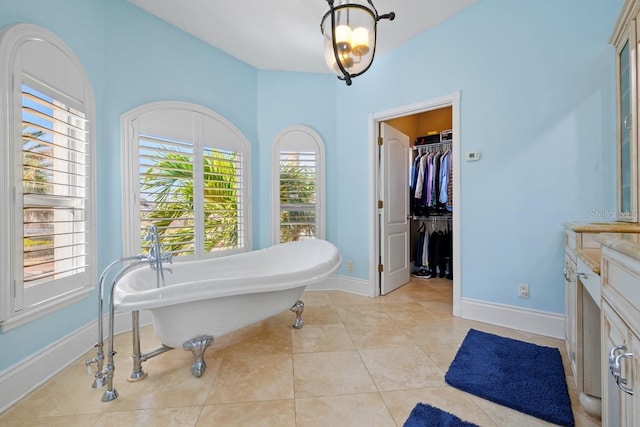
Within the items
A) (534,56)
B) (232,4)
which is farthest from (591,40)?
(232,4)

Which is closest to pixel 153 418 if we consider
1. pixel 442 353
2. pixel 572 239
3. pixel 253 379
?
pixel 253 379

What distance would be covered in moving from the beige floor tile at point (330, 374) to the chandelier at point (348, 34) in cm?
184

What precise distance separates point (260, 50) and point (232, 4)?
2.27 ft

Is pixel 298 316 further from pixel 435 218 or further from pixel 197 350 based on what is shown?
pixel 435 218

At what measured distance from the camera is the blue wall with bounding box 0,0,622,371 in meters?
2.01

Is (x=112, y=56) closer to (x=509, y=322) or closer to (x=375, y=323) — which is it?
(x=375, y=323)

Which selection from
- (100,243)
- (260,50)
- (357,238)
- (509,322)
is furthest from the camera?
(357,238)

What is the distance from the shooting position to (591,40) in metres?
2.04

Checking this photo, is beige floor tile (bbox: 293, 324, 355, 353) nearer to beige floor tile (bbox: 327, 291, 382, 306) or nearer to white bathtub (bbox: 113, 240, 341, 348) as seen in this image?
white bathtub (bbox: 113, 240, 341, 348)

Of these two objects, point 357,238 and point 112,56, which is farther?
point 357,238

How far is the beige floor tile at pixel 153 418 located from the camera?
1.35 m

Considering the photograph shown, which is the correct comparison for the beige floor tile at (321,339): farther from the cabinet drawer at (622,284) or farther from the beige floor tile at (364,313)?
the cabinet drawer at (622,284)

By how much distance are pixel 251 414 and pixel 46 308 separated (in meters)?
1.41

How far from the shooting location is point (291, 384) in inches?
65.0
